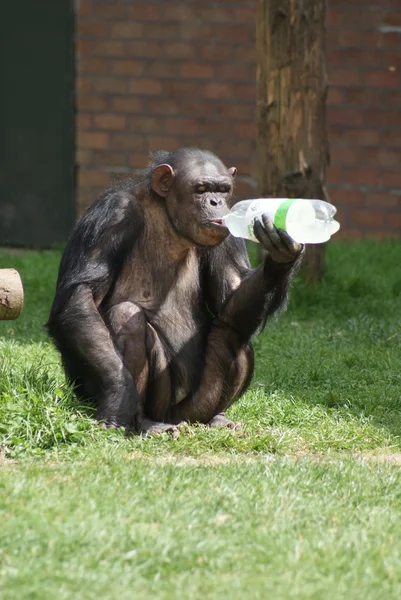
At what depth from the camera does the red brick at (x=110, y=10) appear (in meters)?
11.0

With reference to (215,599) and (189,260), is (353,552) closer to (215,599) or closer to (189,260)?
(215,599)

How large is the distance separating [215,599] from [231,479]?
1.13 m

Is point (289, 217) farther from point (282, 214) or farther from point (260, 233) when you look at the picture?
point (260, 233)

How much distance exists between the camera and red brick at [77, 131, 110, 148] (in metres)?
11.3

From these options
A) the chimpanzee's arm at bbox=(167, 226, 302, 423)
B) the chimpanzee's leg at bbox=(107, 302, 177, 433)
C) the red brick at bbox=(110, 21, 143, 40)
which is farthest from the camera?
the red brick at bbox=(110, 21, 143, 40)

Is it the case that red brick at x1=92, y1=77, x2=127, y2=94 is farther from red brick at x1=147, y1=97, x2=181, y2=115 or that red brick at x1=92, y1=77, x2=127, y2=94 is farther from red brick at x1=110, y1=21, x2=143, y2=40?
red brick at x1=110, y1=21, x2=143, y2=40

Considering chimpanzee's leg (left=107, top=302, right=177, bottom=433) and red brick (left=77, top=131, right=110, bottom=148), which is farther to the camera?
red brick (left=77, top=131, right=110, bottom=148)

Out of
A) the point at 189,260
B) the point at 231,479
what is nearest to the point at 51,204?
the point at 189,260

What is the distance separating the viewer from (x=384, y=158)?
36.0ft

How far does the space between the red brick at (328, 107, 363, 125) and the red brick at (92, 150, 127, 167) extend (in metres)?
2.13

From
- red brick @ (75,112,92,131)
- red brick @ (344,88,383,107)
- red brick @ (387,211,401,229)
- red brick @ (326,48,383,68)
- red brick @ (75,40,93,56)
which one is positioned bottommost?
red brick @ (387,211,401,229)

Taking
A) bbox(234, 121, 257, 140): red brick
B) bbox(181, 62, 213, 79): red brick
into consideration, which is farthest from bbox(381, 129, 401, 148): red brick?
bbox(181, 62, 213, 79): red brick

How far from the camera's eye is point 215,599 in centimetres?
321

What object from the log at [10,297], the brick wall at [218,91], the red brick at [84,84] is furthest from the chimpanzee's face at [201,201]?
the red brick at [84,84]
